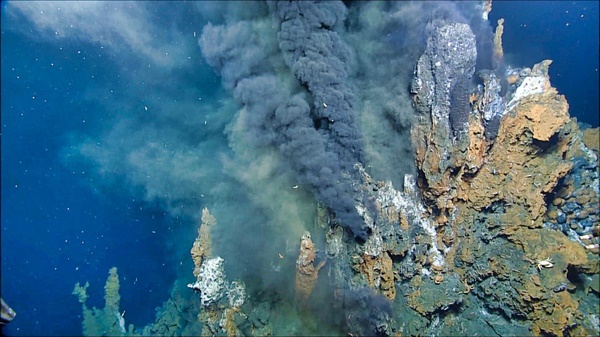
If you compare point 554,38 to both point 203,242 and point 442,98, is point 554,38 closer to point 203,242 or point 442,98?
point 442,98

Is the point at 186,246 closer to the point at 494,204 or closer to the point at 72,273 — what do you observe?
the point at 72,273

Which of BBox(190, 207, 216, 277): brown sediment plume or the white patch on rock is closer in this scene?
the white patch on rock

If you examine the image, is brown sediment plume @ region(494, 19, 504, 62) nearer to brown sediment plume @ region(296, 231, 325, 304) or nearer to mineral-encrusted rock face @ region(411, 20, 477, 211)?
mineral-encrusted rock face @ region(411, 20, 477, 211)

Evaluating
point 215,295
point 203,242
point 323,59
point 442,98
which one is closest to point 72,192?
point 203,242

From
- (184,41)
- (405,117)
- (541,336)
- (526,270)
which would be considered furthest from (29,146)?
(541,336)

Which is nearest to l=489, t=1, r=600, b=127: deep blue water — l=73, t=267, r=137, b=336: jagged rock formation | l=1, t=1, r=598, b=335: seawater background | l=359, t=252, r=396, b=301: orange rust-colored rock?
l=1, t=1, r=598, b=335: seawater background

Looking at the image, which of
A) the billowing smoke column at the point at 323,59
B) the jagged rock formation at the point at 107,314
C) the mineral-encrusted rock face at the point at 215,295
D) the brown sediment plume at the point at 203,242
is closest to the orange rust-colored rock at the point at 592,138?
the billowing smoke column at the point at 323,59
